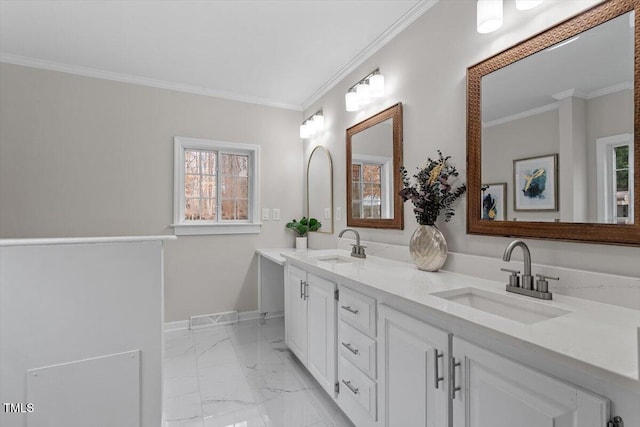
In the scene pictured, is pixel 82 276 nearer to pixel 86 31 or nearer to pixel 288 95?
pixel 86 31

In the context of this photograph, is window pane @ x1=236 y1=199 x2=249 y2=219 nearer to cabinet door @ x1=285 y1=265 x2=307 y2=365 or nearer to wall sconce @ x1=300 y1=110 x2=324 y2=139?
wall sconce @ x1=300 y1=110 x2=324 y2=139

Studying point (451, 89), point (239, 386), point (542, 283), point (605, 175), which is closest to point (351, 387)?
point (239, 386)

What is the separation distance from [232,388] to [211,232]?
1.64 m

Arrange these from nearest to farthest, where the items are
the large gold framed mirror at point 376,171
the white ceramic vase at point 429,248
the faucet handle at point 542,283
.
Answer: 1. the faucet handle at point 542,283
2. the white ceramic vase at point 429,248
3. the large gold framed mirror at point 376,171

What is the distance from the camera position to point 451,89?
1751mm

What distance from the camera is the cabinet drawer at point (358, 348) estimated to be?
4.80ft

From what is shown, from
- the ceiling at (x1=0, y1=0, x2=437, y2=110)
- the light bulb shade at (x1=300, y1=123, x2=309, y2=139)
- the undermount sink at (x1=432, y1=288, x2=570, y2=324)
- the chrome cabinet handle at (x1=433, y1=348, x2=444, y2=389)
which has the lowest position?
the chrome cabinet handle at (x1=433, y1=348, x2=444, y2=389)

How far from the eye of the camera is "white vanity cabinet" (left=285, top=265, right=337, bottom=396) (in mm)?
1840

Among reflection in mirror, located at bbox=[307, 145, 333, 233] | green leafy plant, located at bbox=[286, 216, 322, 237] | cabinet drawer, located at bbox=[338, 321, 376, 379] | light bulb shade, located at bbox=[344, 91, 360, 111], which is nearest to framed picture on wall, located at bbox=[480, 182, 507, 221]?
cabinet drawer, located at bbox=[338, 321, 376, 379]

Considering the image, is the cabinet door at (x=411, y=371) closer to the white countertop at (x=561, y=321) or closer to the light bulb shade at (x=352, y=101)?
the white countertop at (x=561, y=321)

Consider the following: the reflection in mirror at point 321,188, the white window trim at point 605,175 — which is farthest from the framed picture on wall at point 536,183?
the reflection in mirror at point 321,188

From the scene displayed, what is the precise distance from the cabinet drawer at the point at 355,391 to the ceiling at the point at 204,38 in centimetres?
214

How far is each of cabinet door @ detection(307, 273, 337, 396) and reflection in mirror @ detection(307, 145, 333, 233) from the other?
1112mm

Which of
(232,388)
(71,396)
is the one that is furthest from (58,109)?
(232,388)
